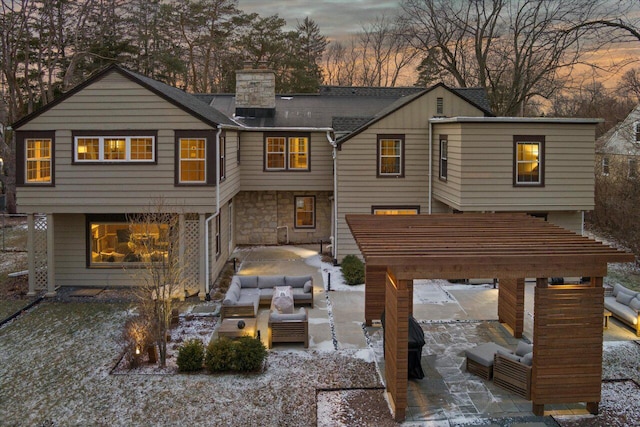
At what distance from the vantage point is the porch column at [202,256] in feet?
53.1

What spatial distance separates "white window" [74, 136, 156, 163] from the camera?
1608 cm

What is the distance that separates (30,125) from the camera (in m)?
15.9

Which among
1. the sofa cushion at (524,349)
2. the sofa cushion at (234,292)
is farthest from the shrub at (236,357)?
the sofa cushion at (524,349)

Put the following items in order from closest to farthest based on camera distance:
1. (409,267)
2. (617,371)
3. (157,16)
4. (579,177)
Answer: (409,267), (617,371), (579,177), (157,16)

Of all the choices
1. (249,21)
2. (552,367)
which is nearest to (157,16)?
(249,21)

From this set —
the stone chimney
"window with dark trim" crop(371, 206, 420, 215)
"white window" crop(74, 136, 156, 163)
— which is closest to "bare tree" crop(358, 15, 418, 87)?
the stone chimney

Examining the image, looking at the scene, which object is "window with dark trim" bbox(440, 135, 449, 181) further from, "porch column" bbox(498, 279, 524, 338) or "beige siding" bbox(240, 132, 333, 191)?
"porch column" bbox(498, 279, 524, 338)

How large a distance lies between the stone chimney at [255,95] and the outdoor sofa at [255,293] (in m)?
9.54

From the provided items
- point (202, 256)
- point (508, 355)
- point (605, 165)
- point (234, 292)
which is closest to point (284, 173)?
point (202, 256)

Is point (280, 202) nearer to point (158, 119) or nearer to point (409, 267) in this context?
point (158, 119)

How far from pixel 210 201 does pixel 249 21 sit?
29.1 meters

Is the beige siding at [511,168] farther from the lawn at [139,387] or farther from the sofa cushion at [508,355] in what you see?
the lawn at [139,387]

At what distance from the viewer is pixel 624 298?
1445 centimetres

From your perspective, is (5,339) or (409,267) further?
(5,339)
